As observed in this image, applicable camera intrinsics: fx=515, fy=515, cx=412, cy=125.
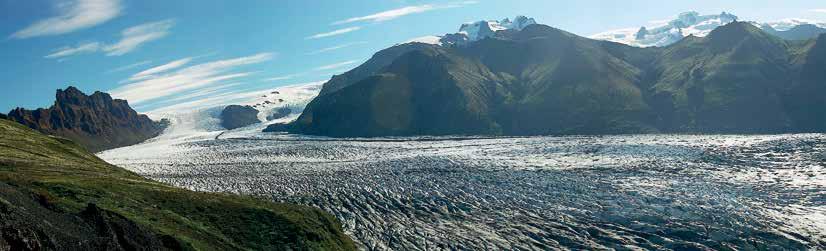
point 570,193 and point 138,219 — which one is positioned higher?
point 138,219

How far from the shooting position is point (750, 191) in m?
76.4

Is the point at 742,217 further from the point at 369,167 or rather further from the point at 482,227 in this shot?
the point at 369,167

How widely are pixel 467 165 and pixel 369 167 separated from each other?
2364cm

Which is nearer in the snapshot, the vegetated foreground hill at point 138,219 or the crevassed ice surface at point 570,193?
the vegetated foreground hill at point 138,219

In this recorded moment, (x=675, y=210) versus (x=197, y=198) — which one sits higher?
(x=197, y=198)

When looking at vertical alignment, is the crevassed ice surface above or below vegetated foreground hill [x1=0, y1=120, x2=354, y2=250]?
below

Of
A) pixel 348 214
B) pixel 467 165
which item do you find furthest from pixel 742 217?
pixel 467 165

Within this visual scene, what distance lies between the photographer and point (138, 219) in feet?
144

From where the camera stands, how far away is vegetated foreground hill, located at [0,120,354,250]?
30.8m

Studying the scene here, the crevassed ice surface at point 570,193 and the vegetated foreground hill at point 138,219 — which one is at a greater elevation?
the vegetated foreground hill at point 138,219

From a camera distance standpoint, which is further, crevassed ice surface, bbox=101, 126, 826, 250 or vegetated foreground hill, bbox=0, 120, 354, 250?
crevassed ice surface, bbox=101, 126, 826, 250

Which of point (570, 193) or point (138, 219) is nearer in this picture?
point (138, 219)

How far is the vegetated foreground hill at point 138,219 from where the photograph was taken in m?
30.8

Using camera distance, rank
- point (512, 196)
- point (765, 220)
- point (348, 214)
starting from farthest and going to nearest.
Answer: point (512, 196)
point (348, 214)
point (765, 220)
